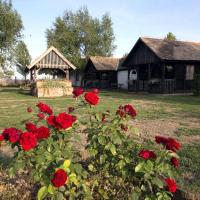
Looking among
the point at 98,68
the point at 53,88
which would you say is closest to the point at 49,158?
the point at 53,88

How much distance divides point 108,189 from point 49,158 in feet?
3.52

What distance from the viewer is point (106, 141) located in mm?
3332

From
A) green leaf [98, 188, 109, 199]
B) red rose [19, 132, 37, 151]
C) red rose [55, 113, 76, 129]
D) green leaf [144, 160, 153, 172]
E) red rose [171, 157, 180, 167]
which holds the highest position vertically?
red rose [55, 113, 76, 129]

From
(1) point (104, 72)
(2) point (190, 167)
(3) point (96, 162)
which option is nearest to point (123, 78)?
(1) point (104, 72)

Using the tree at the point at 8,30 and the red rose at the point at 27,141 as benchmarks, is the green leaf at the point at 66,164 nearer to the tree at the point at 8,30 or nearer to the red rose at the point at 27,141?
the red rose at the point at 27,141

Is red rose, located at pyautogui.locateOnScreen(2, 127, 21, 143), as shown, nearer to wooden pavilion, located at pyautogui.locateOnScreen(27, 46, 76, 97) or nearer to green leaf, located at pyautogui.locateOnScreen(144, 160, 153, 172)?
green leaf, located at pyautogui.locateOnScreen(144, 160, 153, 172)

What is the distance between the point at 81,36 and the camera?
5516 centimetres

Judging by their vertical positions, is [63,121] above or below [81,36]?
below

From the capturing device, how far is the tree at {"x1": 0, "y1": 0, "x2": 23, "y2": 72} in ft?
133

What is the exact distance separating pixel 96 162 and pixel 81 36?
2087 inches

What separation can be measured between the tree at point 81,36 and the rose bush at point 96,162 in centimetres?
4805

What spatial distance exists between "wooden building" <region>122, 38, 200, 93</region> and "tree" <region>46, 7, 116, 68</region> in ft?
77.2

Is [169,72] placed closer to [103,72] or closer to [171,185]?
[103,72]

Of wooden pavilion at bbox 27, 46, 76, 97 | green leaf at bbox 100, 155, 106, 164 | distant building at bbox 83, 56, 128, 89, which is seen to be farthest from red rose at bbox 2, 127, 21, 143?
distant building at bbox 83, 56, 128, 89
